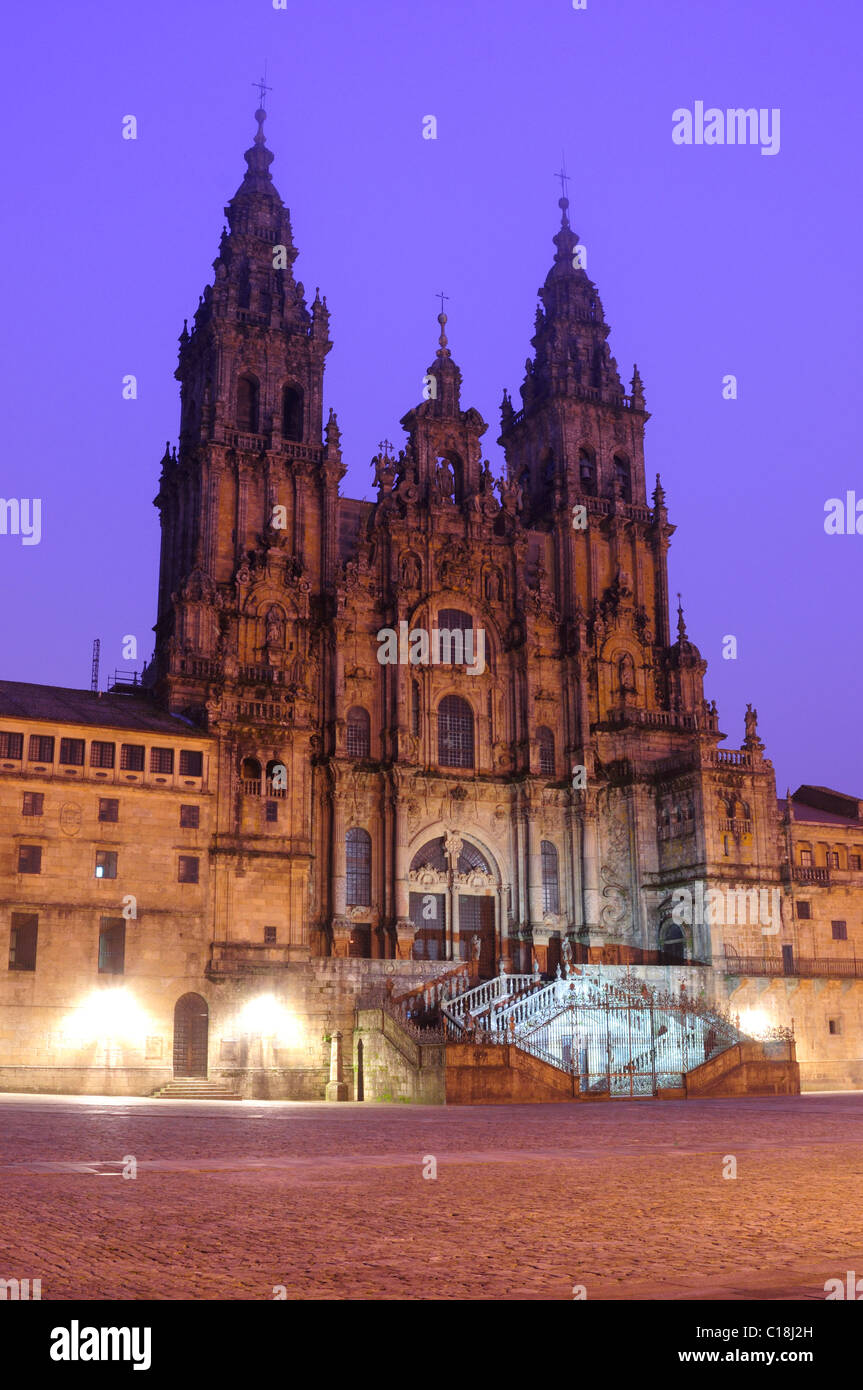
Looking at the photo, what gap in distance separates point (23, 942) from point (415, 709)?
2561 cm

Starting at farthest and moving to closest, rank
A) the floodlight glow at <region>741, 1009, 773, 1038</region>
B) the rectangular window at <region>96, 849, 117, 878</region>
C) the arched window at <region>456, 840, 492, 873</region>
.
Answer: the arched window at <region>456, 840, 492, 873</region> → the floodlight glow at <region>741, 1009, 773, 1038</region> → the rectangular window at <region>96, 849, 117, 878</region>

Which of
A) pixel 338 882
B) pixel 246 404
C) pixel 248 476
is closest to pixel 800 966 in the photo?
pixel 338 882

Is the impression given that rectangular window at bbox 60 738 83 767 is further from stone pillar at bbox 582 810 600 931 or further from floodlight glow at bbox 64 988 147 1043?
stone pillar at bbox 582 810 600 931

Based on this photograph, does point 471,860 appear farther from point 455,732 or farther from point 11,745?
point 11,745

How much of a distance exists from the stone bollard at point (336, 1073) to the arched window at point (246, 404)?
32.9m

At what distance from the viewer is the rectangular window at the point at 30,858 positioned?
173ft

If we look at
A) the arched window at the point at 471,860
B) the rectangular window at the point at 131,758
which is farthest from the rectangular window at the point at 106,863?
the arched window at the point at 471,860

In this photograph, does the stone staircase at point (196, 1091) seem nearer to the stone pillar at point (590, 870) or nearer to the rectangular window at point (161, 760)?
the rectangular window at point (161, 760)

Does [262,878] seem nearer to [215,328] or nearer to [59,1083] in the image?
[59,1083]

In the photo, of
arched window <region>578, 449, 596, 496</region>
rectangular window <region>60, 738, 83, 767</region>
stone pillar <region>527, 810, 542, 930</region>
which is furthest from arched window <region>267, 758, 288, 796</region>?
arched window <region>578, 449, 596, 496</region>

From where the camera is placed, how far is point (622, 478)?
81938 millimetres

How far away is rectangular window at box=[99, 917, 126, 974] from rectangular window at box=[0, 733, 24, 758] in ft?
24.5

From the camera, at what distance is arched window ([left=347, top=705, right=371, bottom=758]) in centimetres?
6931
